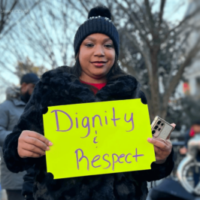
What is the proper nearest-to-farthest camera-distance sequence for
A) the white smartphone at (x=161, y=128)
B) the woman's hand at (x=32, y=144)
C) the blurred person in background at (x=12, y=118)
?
1. the woman's hand at (x=32, y=144)
2. the white smartphone at (x=161, y=128)
3. the blurred person in background at (x=12, y=118)

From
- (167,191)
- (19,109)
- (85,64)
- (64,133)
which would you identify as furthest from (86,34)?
(167,191)

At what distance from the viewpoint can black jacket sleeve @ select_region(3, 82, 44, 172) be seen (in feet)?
5.33

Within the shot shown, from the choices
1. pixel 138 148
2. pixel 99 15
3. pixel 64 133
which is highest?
pixel 99 15

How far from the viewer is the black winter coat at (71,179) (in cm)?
156

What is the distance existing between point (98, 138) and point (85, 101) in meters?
0.21

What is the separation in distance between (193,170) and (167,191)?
7.69 feet

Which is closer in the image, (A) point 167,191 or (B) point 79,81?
(B) point 79,81

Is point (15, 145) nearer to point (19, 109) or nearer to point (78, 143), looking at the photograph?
point (78, 143)

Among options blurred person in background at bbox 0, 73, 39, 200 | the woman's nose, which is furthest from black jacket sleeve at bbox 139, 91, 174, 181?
blurred person in background at bbox 0, 73, 39, 200

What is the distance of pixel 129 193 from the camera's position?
1580 mm

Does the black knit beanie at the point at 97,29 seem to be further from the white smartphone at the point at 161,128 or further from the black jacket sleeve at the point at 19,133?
the white smartphone at the point at 161,128

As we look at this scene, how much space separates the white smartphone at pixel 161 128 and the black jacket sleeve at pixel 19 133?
0.58m

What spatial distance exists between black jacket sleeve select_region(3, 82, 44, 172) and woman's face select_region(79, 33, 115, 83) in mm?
296

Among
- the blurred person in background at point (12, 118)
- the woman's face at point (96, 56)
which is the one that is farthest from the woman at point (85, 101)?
the blurred person in background at point (12, 118)
